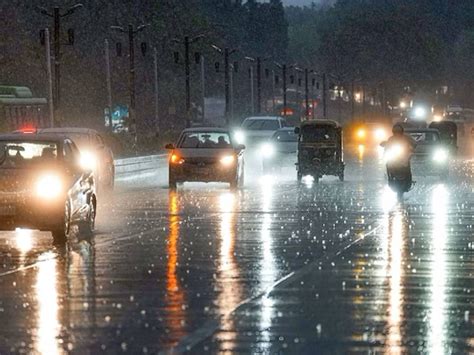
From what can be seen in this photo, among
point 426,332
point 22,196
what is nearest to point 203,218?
point 22,196

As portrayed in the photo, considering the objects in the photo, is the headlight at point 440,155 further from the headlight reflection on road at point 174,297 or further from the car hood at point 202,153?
the headlight reflection on road at point 174,297

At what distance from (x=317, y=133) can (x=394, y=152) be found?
40.1ft

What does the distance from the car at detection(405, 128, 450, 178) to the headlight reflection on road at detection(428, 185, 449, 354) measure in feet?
51.6

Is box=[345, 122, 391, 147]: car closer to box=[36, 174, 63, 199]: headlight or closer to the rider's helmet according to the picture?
the rider's helmet

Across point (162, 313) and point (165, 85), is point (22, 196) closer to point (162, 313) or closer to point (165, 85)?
point (162, 313)

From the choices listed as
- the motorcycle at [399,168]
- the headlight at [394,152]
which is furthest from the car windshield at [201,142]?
the motorcycle at [399,168]

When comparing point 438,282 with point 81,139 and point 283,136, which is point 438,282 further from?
point 283,136

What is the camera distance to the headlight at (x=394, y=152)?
38.3 m

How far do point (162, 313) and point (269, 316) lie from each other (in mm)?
983

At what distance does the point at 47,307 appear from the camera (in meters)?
15.0

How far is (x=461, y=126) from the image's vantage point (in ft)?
484

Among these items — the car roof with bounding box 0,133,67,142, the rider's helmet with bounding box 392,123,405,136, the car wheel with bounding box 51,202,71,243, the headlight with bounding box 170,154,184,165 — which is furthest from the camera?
the headlight with bounding box 170,154,184,165

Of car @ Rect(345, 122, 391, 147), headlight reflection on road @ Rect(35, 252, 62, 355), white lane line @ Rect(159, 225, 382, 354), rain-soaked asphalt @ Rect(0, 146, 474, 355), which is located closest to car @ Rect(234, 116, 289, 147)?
rain-soaked asphalt @ Rect(0, 146, 474, 355)

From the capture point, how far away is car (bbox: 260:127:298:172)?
65938mm
